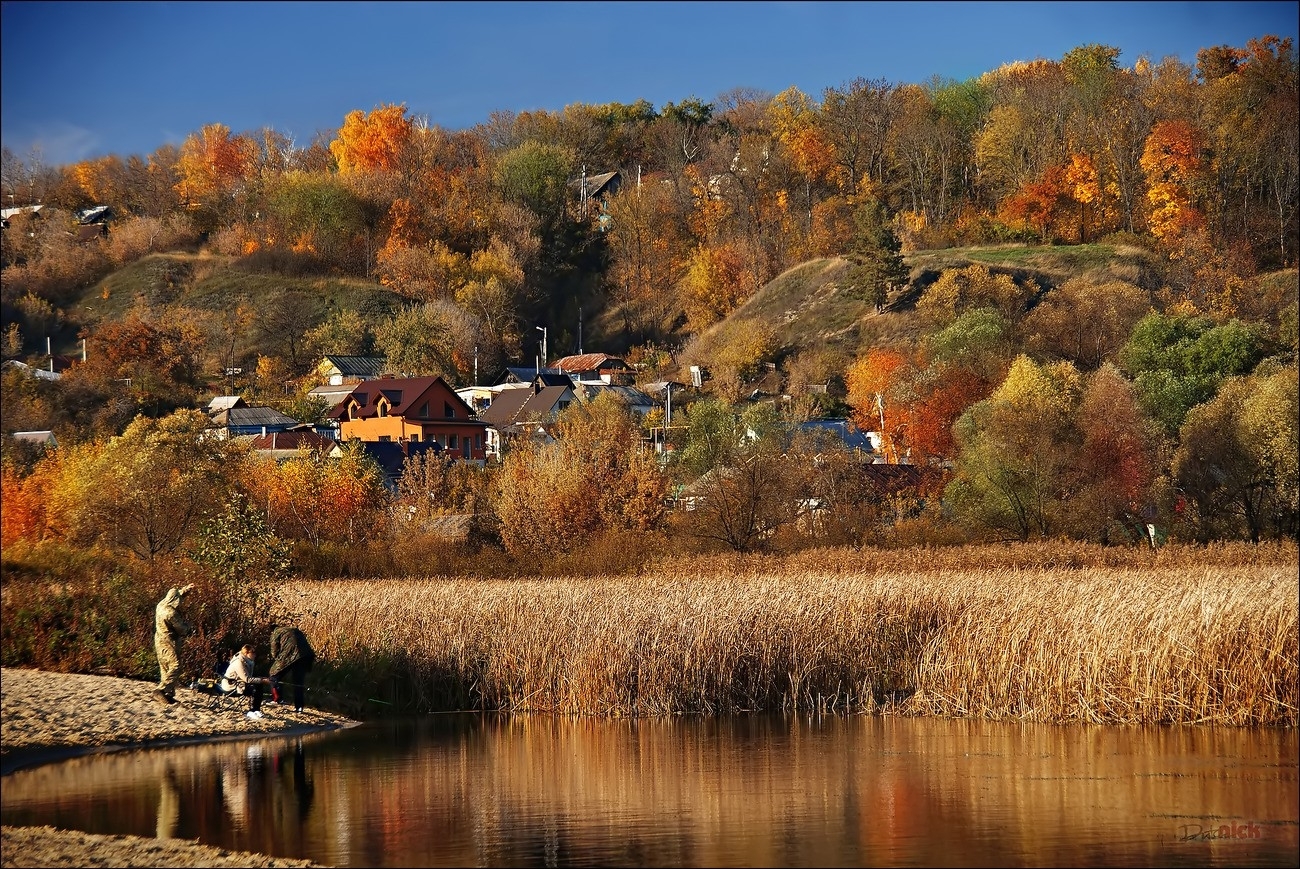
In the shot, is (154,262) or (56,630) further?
(154,262)

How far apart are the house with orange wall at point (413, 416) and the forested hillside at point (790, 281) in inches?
367

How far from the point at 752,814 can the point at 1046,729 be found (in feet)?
22.5

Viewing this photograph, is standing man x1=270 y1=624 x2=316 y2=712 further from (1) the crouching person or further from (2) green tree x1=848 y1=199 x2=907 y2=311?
(2) green tree x1=848 y1=199 x2=907 y2=311

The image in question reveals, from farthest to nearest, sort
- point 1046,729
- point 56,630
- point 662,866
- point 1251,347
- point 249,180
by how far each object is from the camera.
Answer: point 249,180, point 1251,347, point 56,630, point 1046,729, point 662,866

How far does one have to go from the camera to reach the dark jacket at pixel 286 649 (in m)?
23.4

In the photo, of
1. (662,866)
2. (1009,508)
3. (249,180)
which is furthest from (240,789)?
(249,180)

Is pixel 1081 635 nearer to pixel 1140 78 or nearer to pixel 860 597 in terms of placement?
pixel 860 597

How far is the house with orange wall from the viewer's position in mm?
84062

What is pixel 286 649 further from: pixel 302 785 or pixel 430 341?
pixel 430 341

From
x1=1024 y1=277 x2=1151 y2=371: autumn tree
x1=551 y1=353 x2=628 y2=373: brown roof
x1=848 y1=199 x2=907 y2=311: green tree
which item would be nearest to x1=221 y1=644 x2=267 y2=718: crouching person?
x1=1024 y1=277 x2=1151 y2=371: autumn tree

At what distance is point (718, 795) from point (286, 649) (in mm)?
8687

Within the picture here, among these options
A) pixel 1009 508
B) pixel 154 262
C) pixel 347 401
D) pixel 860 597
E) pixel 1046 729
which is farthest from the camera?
pixel 154 262

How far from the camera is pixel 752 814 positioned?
17.0m

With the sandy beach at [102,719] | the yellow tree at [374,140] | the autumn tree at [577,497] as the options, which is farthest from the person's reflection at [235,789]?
the yellow tree at [374,140]
